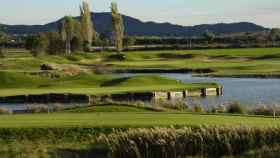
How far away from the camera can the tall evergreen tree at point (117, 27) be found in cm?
14275

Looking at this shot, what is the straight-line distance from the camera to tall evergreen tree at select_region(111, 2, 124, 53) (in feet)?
468

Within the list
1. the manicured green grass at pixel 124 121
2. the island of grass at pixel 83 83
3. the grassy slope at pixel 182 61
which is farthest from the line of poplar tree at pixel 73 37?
the manicured green grass at pixel 124 121

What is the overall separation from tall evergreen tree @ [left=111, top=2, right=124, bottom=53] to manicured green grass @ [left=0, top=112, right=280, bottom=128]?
117 metres

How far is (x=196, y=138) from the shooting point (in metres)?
Result: 17.9

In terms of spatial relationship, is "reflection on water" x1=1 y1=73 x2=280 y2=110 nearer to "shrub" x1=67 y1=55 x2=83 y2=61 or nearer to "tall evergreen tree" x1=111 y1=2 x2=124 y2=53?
"shrub" x1=67 y1=55 x2=83 y2=61

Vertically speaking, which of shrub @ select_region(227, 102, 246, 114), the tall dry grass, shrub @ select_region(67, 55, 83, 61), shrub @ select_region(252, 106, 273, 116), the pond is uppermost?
the tall dry grass

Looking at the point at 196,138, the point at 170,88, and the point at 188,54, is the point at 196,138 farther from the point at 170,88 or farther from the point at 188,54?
the point at 188,54

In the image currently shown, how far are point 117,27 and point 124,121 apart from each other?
121940 millimetres

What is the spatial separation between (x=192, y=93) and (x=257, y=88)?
27.8 ft

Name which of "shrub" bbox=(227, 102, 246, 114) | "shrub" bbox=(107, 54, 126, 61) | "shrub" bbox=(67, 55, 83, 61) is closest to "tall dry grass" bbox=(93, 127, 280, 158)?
"shrub" bbox=(227, 102, 246, 114)

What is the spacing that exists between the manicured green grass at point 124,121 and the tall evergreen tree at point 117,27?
11690cm

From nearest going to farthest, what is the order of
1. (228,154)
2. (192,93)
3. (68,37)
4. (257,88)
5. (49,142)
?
(228,154) → (49,142) → (192,93) → (257,88) → (68,37)

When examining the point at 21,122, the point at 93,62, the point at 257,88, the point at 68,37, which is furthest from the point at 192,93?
the point at 68,37

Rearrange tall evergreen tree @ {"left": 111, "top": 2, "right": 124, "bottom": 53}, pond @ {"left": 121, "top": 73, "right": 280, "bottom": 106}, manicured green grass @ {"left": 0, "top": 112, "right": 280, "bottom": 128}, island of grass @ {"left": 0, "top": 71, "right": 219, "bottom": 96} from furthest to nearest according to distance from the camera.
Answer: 1. tall evergreen tree @ {"left": 111, "top": 2, "right": 124, "bottom": 53}
2. island of grass @ {"left": 0, "top": 71, "right": 219, "bottom": 96}
3. pond @ {"left": 121, "top": 73, "right": 280, "bottom": 106}
4. manicured green grass @ {"left": 0, "top": 112, "right": 280, "bottom": 128}
